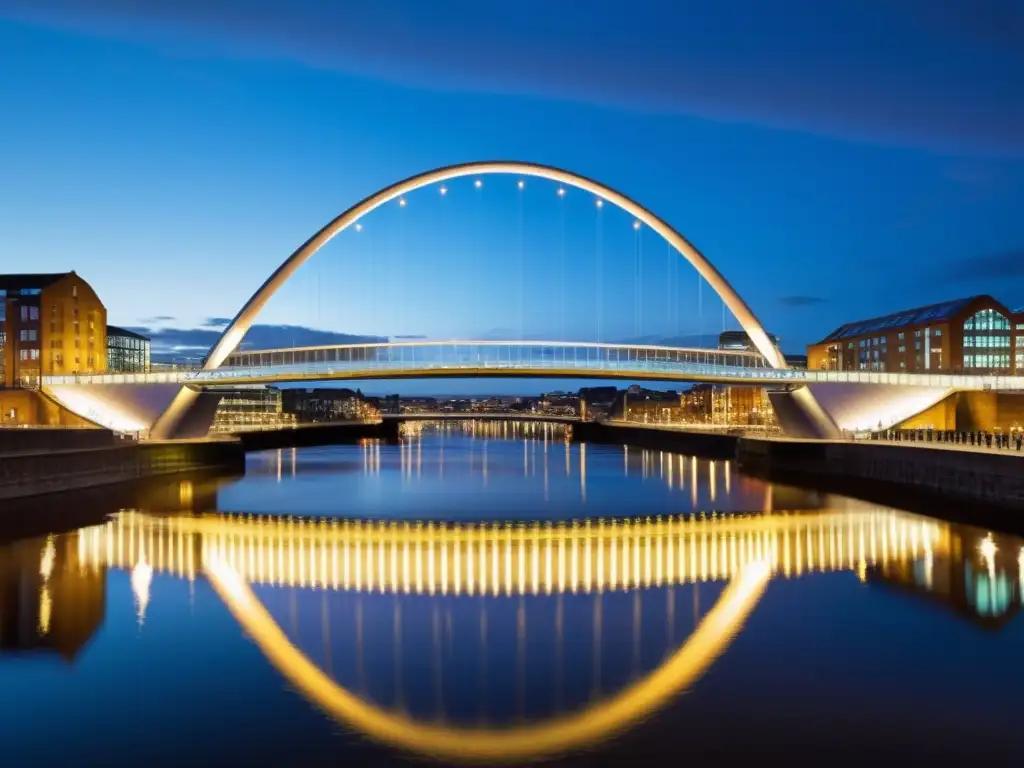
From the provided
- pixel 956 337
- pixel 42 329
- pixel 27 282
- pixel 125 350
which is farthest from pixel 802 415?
pixel 125 350

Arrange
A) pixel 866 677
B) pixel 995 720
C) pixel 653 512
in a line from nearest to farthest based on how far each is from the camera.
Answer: pixel 995 720 → pixel 866 677 → pixel 653 512

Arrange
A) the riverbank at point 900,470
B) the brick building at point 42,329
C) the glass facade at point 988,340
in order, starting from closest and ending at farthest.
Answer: the riverbank at point 900,470
the brick building at point 42,329
the glass facade at point 988,340

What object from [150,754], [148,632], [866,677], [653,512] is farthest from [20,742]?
[653,512]

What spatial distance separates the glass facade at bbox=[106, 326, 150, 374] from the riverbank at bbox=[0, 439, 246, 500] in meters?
49.0

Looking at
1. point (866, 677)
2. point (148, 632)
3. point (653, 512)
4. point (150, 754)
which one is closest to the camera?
point (150, 754)

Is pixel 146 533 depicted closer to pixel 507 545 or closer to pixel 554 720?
pixel 507 545

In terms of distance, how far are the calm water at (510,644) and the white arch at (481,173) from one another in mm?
20620

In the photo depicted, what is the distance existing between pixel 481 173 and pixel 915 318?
53952 mm

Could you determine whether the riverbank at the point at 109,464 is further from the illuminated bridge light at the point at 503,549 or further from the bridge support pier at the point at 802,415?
the bridge support pier at the point at 802,415

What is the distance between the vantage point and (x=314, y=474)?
5169cm

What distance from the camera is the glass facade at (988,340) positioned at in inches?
3372

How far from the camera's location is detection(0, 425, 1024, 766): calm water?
9.88m

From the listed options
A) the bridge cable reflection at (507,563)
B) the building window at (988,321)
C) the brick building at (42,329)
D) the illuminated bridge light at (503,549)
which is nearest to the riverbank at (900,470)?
the bridge cable reflection at (507,563)

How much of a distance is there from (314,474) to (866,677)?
42.2m
